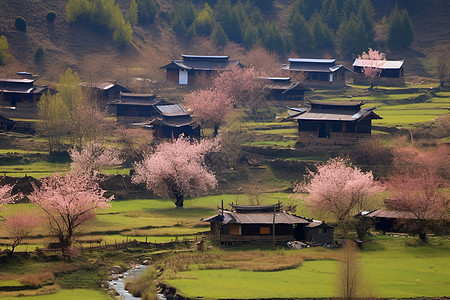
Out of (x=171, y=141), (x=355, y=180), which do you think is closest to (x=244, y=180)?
(x=171, y=141)

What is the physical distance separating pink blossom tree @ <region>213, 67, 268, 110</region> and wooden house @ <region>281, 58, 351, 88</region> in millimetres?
11368

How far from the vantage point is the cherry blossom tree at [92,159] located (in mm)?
80812

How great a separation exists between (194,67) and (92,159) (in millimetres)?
40926

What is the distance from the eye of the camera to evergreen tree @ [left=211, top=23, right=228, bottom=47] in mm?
143375

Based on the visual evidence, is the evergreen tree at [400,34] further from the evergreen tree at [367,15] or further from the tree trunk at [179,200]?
the tree trunk at [179,200]

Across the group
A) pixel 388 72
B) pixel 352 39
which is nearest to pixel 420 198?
pixel 388 72

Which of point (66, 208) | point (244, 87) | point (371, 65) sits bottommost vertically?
point (66, 208)

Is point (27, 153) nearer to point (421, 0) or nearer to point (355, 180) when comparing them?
point (355, 180)

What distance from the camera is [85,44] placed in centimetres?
13450

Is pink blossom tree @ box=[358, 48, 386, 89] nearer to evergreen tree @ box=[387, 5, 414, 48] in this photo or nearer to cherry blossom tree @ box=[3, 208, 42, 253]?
evergreen tree @ box=[387, 5, 414, 48]

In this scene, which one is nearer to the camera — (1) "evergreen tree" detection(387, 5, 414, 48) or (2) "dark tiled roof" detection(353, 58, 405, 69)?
(2) "dark tiled roof" detection(353, 58, 405, 69)

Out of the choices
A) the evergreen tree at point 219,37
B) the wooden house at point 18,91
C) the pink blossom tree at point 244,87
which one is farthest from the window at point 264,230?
the evergreen tree at point 219,37

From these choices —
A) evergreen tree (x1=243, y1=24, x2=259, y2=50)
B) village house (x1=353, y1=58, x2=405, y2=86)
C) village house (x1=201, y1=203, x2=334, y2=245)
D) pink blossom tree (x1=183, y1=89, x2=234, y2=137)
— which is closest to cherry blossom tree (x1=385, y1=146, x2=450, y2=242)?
village house (x1=201, y1=203, x2=334, y2=245)

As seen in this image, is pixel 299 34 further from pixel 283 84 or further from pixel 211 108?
pixel 211 108
